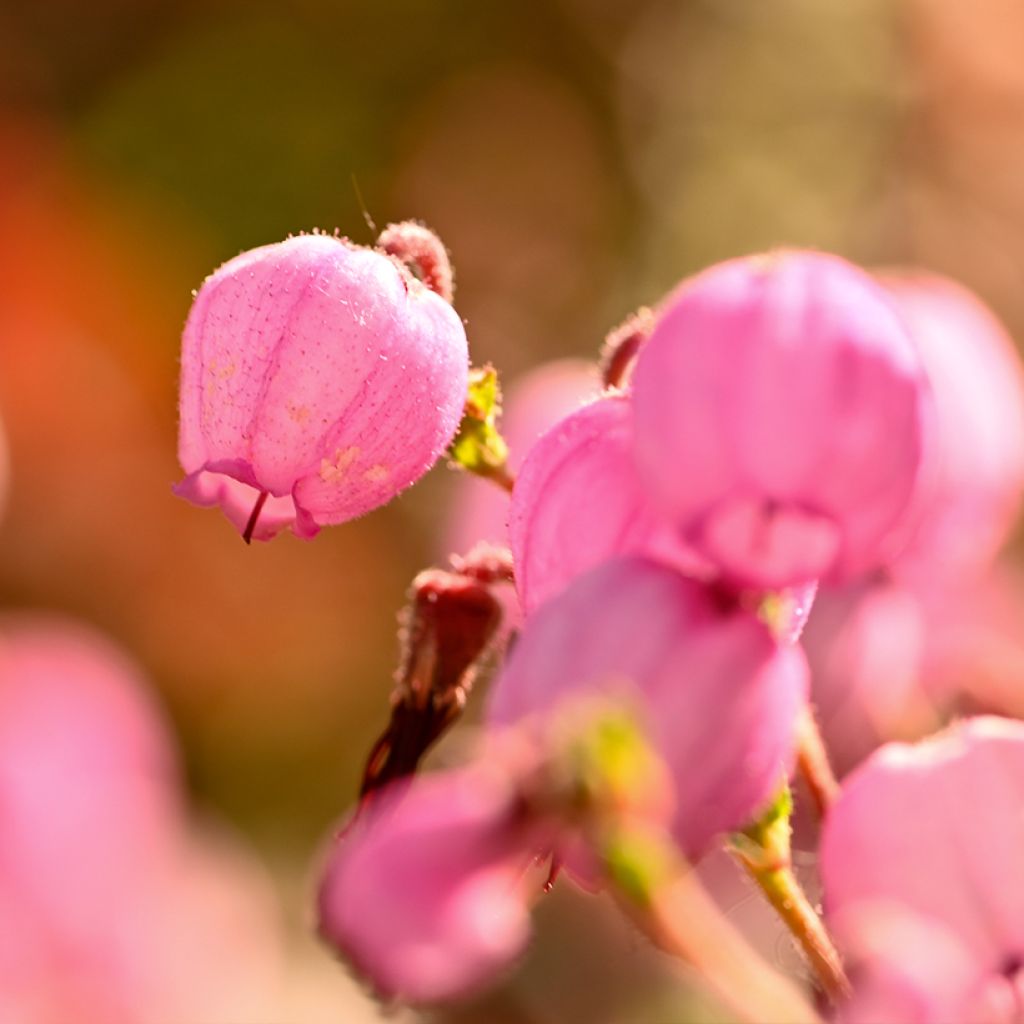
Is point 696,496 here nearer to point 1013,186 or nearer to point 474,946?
point 474,946

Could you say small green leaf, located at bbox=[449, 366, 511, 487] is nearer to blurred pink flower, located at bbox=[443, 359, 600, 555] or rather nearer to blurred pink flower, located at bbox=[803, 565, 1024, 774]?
blurred pink flower, located at bbox=[803, 565, 1024, 774]

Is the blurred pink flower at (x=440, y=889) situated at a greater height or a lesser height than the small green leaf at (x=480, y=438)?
greater

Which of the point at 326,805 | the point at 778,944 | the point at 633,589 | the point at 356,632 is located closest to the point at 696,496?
the point at 633,589

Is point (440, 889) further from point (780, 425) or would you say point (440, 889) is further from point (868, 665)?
point (868, 665)

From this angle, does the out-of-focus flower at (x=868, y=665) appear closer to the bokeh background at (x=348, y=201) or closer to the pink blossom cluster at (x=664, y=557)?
the pink blossom cluster at (x=664, y=557)

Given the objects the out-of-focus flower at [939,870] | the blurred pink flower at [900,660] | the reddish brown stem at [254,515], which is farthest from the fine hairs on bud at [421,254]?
the blurred pink flower at [900,660]

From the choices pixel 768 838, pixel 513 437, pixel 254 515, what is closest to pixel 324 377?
pixel 254 515
